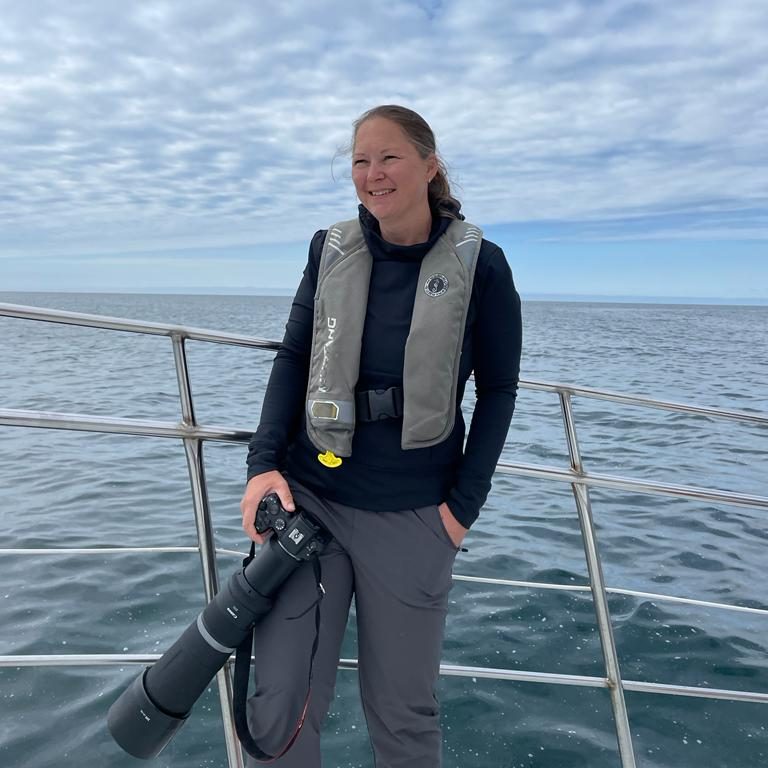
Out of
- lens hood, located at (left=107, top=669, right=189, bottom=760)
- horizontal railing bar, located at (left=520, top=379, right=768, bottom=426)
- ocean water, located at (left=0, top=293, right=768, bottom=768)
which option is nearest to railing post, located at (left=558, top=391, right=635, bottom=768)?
horizontal railing bar, located at (left=520, top=379, right=768, bottom=426)

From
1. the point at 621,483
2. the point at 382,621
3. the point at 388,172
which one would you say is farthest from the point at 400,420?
the point at 621,483

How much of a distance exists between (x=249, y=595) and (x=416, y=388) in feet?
1.71

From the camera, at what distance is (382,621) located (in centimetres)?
146

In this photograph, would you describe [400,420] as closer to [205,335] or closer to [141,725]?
[205,335]

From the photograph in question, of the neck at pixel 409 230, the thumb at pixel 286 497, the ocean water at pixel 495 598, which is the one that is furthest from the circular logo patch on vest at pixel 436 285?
the ocean water at pixel 495 598

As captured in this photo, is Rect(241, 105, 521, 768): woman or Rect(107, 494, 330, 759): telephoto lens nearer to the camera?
Rect(107, 494, 330, 759): telephoto lens

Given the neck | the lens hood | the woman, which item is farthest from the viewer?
the neck

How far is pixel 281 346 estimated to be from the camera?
1.65 m

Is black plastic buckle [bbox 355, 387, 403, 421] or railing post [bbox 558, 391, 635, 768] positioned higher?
black plastic buckle [bbox 355, 387, 403, 421]

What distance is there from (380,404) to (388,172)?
492 mm

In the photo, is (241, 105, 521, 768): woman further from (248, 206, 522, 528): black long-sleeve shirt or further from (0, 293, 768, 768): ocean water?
(0, 293, 768, 768): ocean water

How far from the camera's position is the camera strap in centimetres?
134

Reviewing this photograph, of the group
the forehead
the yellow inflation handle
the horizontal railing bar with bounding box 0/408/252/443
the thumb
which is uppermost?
the forehead

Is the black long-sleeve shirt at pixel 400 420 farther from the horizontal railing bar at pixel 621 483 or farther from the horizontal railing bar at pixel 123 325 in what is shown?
the horizontal railing bar at pixel 621 483
